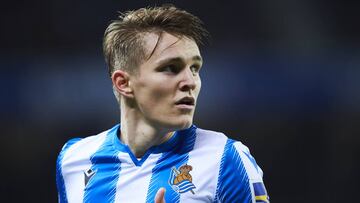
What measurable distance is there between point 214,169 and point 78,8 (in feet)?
11.3

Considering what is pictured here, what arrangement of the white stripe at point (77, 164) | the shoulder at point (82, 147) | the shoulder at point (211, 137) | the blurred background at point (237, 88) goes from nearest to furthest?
the shoulder at point (211, 137), the white stripe at point (77, 164), the shoulder at point (82, 147), the blurred background at point (237, 88)

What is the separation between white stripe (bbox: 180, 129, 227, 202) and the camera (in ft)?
7.71

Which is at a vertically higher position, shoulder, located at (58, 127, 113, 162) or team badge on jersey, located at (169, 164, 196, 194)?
shoulder, located at (58, 127, 113, 162)

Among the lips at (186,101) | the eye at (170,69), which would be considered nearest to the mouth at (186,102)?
the lips at (186,101)

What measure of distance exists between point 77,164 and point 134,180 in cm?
34

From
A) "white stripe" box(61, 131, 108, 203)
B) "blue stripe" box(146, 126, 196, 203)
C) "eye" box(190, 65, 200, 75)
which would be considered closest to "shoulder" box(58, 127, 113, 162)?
"white stripe" box(61, 131, 108, 203)

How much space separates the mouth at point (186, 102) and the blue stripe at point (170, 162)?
0.21 metres

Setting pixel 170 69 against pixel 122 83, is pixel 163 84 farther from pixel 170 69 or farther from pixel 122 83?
pixel 122 83

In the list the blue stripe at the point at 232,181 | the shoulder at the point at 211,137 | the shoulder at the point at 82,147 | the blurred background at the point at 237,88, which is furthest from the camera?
the blurred background at the point at 237,88

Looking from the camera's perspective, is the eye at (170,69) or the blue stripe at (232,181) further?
the eye at (170,69)

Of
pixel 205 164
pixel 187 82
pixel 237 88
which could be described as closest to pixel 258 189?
pixel 205 164

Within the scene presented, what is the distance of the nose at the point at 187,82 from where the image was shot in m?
2.37

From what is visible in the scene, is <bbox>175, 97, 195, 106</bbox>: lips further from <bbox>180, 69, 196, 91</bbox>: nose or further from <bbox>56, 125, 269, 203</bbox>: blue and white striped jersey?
<bbox>56, 125, 269, 203</bbox>: blue and white striped jersey

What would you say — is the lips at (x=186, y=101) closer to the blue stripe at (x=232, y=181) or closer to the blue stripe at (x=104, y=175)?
the blue stripe at (x=232, y=181)
